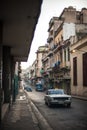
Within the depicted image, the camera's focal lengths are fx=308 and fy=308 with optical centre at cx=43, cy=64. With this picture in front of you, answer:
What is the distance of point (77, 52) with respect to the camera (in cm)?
4897

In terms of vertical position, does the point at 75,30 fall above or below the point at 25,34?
above

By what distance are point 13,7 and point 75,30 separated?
52386 mm

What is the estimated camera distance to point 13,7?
10.9 m

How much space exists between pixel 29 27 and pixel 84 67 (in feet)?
102

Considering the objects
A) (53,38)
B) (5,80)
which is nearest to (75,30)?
(53,38)

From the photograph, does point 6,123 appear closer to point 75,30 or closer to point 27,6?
point 27,6

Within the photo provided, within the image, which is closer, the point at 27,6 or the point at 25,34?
the point at 27,6

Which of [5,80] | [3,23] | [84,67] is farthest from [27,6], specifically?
[84,67]

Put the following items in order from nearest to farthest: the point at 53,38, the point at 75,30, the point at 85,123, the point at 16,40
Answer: the point at 85,123, the point at 16,40, the point at 75,30, the point at 53,38

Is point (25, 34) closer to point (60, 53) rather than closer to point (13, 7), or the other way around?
point (13, 7)

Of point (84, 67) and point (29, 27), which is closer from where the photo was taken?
point (29, 27)

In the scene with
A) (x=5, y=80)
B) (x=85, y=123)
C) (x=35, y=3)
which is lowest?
(x=85, y=123)

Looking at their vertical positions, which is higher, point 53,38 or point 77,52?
point 53,38

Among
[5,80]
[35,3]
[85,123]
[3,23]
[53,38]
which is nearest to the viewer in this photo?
[35,3]
